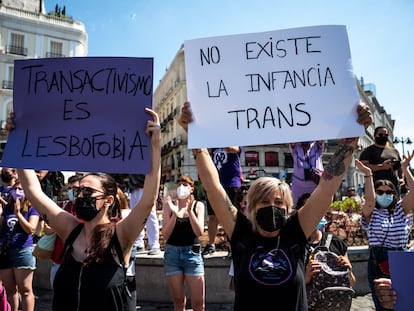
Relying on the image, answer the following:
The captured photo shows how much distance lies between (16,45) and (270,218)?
128 feet

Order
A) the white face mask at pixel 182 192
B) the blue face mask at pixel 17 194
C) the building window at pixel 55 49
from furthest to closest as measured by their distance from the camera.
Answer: the building window at pixel 55 49, the white face mask at pixel 182 192, the blue face mask at pixel 17 194

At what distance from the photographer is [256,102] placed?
7.97 ft

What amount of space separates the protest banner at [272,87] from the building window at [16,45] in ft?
123

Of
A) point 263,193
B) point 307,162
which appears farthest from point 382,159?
point 263,193

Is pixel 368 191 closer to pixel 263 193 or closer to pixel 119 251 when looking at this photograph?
pixel 263 193

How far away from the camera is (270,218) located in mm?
2051

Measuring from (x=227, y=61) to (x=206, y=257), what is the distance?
11.6 ft

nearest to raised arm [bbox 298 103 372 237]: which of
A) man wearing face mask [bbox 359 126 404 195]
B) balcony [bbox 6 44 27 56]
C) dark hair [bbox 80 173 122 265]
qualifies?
dark hair [bbox 80 173 122 265]

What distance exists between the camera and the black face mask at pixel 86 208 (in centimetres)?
215

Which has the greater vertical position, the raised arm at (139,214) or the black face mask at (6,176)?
the black face mask at (6,176)

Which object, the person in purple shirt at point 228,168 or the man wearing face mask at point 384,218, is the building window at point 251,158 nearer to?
the person in purple shirt at point 228,168

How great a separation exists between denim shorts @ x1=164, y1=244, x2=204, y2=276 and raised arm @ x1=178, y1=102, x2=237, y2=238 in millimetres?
1861

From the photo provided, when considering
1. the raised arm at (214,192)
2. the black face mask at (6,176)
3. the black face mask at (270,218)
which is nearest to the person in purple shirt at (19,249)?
the black face mask at (6,176)

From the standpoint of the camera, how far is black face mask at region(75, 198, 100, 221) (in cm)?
215
